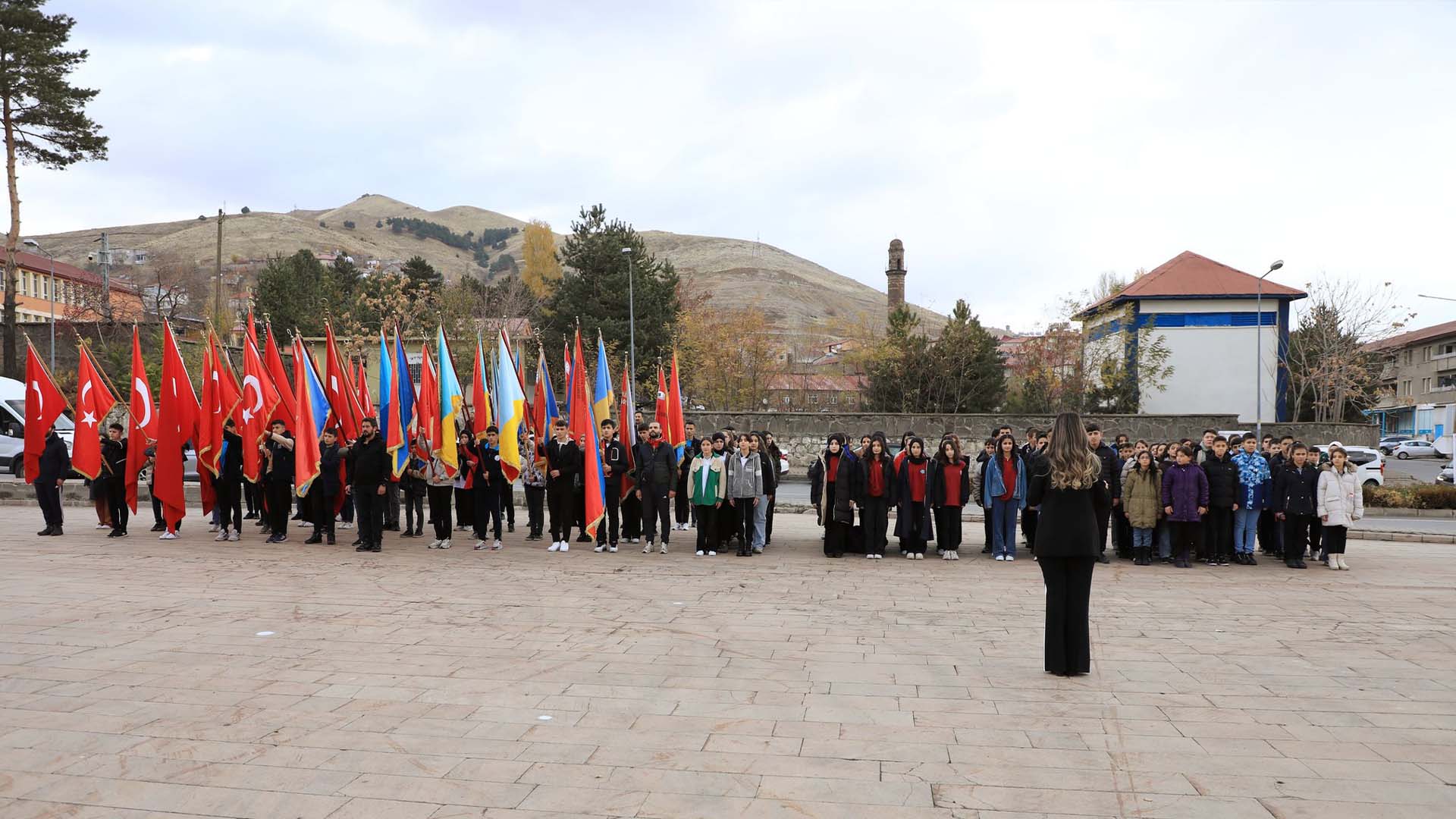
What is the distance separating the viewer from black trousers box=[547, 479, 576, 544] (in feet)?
47.6

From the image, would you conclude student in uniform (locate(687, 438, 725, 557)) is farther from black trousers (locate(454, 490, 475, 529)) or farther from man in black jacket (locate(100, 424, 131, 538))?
man in black jacket (locate(100, 424, 131, 538))

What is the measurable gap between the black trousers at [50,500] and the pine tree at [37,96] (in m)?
29.5

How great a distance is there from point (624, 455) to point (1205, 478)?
815cm

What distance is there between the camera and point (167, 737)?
219 inches

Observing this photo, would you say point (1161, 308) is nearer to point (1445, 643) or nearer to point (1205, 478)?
point (1205, 478)

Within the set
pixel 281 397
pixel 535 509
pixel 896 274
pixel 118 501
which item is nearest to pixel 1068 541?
pixel 535 509

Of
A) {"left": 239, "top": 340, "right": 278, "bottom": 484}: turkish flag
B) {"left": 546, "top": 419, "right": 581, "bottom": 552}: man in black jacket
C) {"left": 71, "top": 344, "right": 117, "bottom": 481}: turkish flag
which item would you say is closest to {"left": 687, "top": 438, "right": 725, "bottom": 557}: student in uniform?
{"left": 546, "top": 419, "right": 581, "bottom": 552}: man in black jacket

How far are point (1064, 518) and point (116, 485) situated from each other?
14637 millimetres

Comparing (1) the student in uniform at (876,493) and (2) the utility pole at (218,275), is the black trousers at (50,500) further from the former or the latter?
(2) the utility pole at (218,275)

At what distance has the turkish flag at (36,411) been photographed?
15.4 meters

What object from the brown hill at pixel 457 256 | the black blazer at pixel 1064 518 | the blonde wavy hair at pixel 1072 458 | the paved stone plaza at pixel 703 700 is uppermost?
the brown hill at pixel 457 256

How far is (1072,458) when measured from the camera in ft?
24.0

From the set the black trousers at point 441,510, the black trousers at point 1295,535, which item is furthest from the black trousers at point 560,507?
the black trousers at point 1295,535

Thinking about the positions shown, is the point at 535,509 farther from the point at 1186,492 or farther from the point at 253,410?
the point at 1186,492
